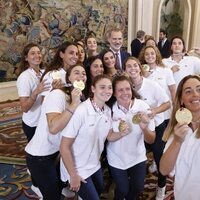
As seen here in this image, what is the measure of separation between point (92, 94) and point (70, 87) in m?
0.24

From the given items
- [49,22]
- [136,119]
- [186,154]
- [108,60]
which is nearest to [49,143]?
[136,119]

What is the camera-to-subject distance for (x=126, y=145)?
2869 mm

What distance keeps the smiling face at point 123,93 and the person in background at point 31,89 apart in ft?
2.80

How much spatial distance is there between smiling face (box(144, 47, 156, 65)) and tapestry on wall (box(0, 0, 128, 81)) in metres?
4.86

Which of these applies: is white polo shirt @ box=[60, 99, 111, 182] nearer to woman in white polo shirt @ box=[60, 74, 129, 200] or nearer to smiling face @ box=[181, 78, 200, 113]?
woman in white polo shirt @ box=[60, 74, 129, 200]

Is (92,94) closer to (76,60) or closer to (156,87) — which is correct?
(76,60)

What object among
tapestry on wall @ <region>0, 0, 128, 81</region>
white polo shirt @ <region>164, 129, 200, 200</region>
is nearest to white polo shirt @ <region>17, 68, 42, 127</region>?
white polo shirt @ <region>164, 129, 200, 200</region>

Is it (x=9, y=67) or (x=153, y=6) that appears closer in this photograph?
(x=9, y=67)

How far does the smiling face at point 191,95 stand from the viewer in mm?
2180

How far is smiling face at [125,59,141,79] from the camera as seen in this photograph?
343cm

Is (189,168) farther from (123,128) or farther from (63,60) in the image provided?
(63,60)

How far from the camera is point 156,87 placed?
346 cm

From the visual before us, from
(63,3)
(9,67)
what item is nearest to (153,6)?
(63,3)

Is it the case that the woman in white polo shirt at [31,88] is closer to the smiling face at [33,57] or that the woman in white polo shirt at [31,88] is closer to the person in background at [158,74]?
the smiling face at [33,57]
